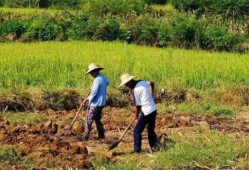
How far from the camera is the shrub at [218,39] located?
61.9 ft

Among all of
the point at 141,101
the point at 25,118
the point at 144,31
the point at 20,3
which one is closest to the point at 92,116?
the point at 141,101

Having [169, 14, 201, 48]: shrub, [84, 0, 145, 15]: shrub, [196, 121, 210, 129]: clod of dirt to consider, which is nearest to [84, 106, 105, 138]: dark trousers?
[196, 121, 210, 129]: clod of dirt

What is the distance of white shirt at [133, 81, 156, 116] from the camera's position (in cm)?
816

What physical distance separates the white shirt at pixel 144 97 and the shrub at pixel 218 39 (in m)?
11.0

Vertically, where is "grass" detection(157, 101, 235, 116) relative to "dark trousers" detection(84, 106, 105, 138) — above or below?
below

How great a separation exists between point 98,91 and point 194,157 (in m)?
2.29

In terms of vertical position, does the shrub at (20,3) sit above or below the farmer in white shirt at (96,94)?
above

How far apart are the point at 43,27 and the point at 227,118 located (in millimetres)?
10060

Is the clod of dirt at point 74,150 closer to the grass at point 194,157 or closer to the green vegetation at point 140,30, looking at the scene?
the grass at point 194,157

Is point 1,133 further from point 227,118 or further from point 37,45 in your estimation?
point 37,45

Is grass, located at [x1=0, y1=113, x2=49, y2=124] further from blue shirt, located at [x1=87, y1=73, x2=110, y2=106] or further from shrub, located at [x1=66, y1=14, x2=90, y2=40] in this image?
shrub, located at [x1=66, y1=14, x2=90, y2=40]

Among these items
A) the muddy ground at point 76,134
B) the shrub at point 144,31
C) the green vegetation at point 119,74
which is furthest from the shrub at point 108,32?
the muddy ground at point 76,134

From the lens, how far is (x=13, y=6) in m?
32.5

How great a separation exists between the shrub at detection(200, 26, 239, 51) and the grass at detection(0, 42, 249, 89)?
39.6 inches
